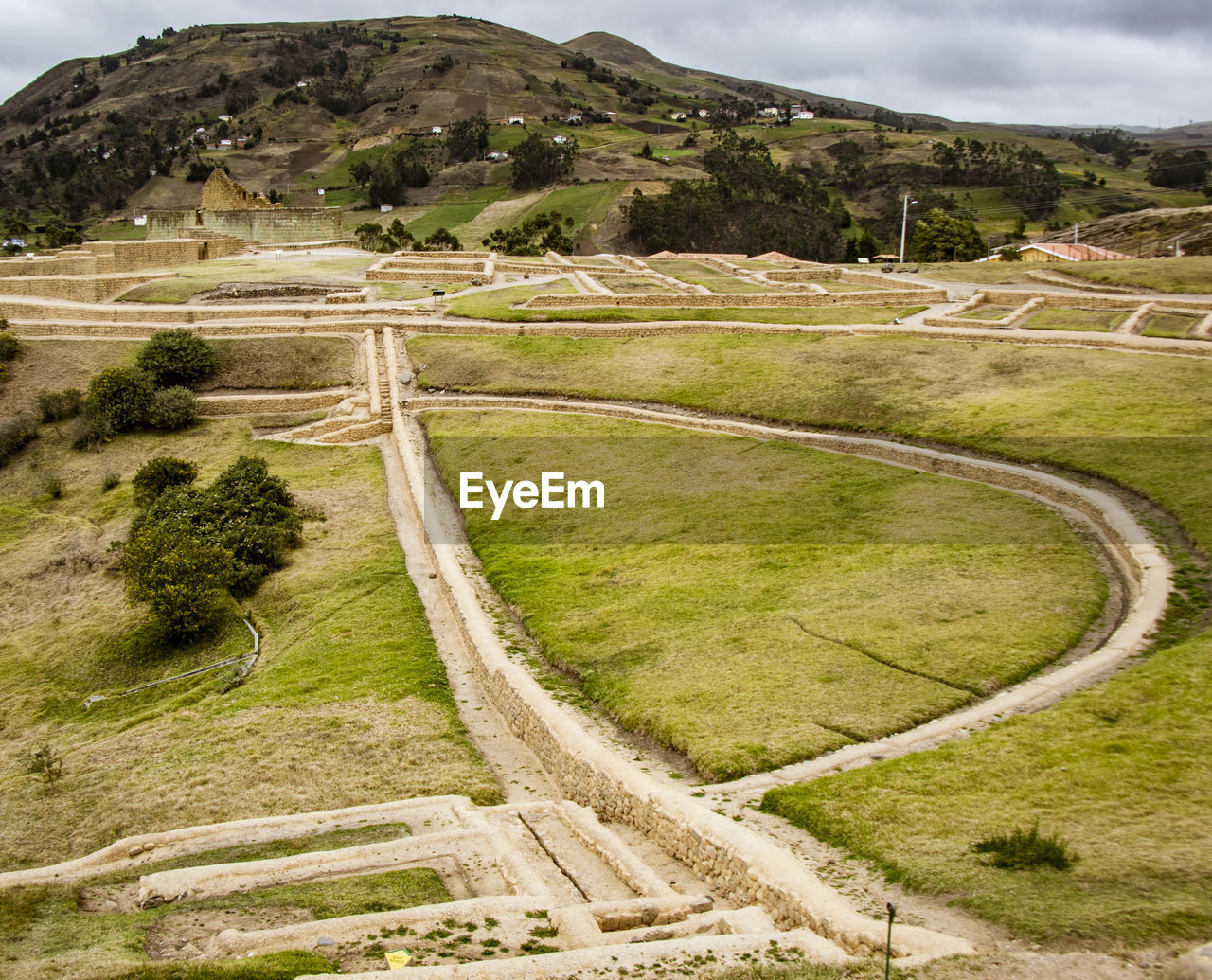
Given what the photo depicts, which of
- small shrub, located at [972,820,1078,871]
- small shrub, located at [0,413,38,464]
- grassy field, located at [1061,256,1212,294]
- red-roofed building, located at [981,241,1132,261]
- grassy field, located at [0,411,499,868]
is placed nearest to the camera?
small shrub, located at [972,820,1078,871]

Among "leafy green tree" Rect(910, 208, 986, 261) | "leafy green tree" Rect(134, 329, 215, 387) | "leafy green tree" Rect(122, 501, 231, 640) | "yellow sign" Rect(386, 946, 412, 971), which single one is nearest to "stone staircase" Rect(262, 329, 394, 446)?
"leafy green tree" Rect(134, 329, 215, 387)

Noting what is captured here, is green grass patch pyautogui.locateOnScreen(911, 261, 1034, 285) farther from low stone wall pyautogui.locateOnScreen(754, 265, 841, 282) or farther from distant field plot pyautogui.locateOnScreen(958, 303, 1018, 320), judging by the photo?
distant field plot pyautogui.locateOnScreen(958, 303, 1018, 320)

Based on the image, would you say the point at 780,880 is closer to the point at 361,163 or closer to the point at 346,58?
the point at 361,163

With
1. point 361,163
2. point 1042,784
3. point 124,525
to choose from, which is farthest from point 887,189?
point 1042,784

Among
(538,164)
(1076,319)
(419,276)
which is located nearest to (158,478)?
(419,276)

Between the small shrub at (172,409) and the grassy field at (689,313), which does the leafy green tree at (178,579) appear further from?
the grassy field at (689,313)

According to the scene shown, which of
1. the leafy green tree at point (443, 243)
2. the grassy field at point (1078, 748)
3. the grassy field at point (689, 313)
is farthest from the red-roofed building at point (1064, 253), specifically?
the leafy green tree at point (443, 243)

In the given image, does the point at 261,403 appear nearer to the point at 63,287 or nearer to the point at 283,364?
the point at 283,364

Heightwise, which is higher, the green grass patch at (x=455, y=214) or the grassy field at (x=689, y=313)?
the green grass patch at (x=455, y=214)
